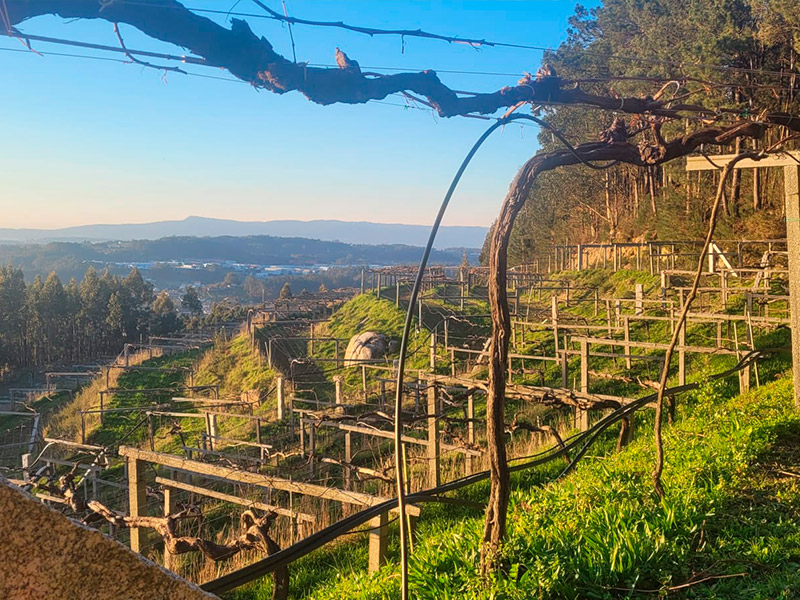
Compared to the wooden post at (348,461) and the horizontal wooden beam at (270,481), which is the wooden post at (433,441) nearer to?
the wooden post at (348,461)

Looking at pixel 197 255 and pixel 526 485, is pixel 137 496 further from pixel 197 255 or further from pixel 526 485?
pixel 197 255

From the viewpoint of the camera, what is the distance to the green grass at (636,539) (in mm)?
2930

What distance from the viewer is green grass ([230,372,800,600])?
2.93 metres

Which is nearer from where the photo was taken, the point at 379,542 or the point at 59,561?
the point at 59,561

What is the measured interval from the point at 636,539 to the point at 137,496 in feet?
13.5

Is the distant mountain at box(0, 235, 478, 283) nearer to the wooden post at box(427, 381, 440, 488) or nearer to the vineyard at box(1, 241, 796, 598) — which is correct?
the vineyard at box(1, 241, 796, 598)

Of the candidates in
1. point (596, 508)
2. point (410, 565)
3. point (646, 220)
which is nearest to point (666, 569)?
point (596, 508)

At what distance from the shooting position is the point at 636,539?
124 inches

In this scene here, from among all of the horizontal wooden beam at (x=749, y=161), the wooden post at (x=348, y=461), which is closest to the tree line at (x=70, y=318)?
the wooden post at (x=348, y=461)

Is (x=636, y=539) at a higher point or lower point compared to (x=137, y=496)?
higher

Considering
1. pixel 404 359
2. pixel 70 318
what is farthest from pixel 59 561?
pixel 70 318

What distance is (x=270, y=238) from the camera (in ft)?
595

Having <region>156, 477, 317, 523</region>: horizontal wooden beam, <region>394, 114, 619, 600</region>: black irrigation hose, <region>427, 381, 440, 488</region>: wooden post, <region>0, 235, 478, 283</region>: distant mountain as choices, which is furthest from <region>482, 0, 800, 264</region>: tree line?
<region>0, 235, 478, 283</region>: distant mountain

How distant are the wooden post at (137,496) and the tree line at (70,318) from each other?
52.3m
